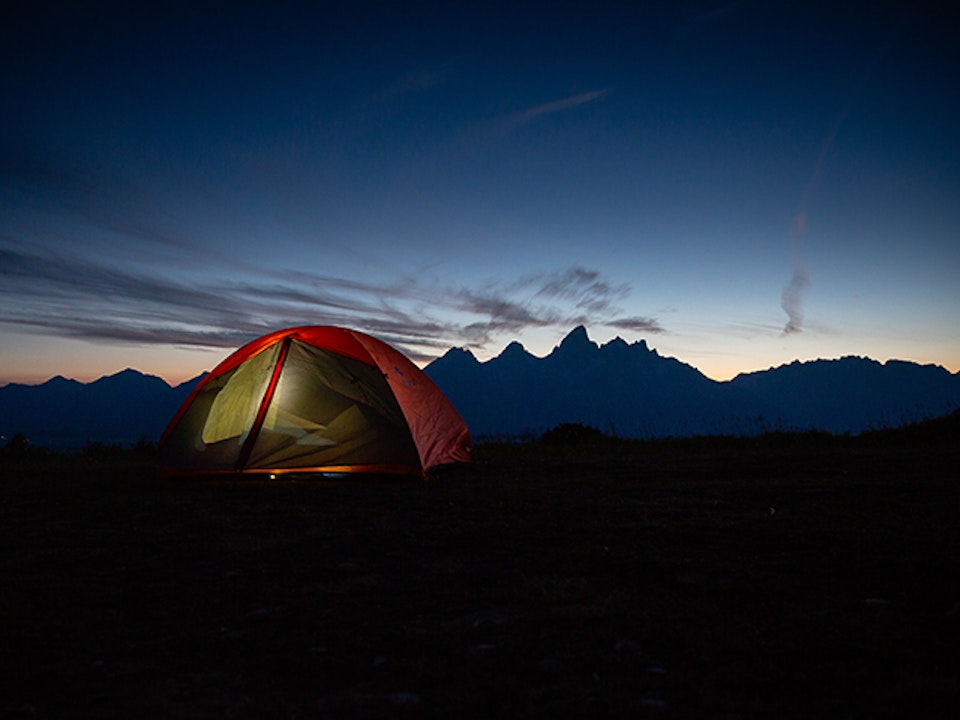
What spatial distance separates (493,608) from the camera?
3.26 m

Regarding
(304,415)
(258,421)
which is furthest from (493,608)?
(304,415)

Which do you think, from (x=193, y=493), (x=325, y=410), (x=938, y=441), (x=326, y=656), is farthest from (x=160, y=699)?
(x=938, y=441)

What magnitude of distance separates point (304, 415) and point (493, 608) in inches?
283

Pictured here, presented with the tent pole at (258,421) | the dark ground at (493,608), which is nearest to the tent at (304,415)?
the tent pole at (258,421)

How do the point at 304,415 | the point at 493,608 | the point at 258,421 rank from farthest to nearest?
the point at 304,415, the point at 258,421, the point at 493,608

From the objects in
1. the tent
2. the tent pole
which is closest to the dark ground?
the tent pole

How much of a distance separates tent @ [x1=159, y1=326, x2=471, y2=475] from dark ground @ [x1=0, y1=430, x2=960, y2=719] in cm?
237

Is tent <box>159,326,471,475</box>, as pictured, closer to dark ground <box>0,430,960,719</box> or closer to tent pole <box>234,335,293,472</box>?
tent pole <box>234,335,293,472</box>

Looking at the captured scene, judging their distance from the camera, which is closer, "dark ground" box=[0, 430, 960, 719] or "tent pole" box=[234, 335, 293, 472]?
"dark ground" box=[0, 430, 960, 719]

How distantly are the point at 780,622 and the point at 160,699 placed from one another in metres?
2.93

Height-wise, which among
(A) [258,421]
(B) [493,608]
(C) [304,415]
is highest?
(C) [304,415]

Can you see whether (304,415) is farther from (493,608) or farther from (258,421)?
(493,608)

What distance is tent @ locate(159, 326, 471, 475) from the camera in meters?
9.37

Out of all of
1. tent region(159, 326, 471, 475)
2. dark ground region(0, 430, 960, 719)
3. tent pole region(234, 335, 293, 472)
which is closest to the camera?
dark ground region(0, 430, 960, 719)
